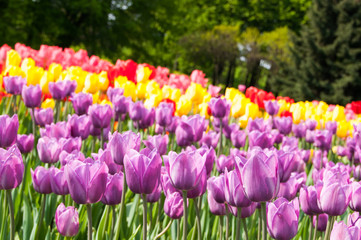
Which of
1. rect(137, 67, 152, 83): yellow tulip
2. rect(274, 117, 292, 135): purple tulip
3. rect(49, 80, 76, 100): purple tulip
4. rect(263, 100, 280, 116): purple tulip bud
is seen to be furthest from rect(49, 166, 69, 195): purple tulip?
rect(137, 67, 152, 83): yellow tulip

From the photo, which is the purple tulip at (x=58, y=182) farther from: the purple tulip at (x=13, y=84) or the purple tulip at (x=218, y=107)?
the purple tulip at (x=13, y=84)

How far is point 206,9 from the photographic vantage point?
1347 inches

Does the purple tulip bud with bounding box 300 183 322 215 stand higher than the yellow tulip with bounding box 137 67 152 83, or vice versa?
the yellow tulip with bounding box 137 67 152 83

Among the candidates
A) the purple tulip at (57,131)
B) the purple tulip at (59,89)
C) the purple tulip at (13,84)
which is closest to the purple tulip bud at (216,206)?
the purple tulip at (57,131)

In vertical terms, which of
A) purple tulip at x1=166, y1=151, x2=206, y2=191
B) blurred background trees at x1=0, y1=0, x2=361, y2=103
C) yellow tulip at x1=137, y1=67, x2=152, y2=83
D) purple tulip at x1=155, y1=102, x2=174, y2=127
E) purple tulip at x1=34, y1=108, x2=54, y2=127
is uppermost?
blurred background trees at x1=0, y1=0, x2=361, y2=103

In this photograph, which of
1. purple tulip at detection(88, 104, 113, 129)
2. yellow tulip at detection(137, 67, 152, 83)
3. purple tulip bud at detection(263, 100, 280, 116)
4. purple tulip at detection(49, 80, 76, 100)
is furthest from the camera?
yellow tulip at detection(137, 67, 152, 83)

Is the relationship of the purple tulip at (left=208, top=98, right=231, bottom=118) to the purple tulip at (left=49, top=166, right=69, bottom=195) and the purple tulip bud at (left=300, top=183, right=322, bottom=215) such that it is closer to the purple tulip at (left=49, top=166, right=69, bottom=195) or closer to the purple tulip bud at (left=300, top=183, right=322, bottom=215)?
the purple tulip bud at (left=300, top=183, right=322, bottom=215)

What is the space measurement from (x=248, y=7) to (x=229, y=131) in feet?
111

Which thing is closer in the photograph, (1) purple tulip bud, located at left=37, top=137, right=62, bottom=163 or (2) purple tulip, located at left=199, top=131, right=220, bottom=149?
(1) purple tulip bud, located at left=37, top=137, right=62, bottom=163

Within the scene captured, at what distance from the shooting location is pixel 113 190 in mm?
1431

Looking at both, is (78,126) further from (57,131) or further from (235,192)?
(235,192)

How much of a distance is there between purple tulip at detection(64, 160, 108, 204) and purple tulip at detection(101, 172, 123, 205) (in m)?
0.17

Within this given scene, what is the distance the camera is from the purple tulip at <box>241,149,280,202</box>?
1.17 metres

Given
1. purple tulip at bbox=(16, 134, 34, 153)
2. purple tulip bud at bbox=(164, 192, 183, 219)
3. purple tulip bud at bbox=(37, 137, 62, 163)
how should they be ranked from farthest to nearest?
Answer: purple tulip at bbox=(16, 134, 34, 153) → purple tulip bud at bbox=(37, 137, 62, 163) → purple tulip bud at bbox=(164, 192, 183, 219)
